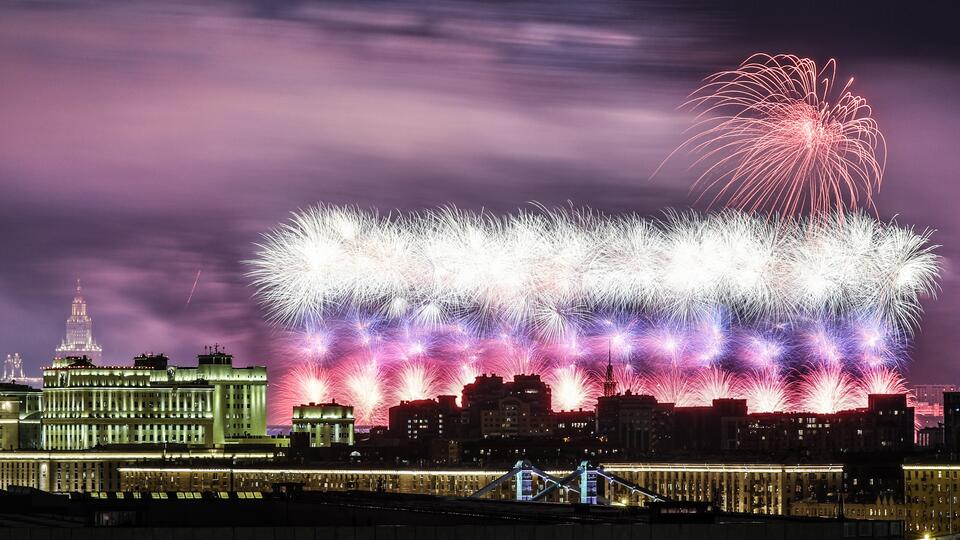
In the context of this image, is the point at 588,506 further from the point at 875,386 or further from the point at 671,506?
the point at 875,386

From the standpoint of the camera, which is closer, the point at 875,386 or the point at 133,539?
the point at 133,539

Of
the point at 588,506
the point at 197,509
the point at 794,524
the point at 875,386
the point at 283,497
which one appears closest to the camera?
the point at 794,524

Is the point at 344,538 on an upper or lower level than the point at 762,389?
lower

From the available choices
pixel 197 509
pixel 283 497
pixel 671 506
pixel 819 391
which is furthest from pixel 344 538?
pixel 819 391

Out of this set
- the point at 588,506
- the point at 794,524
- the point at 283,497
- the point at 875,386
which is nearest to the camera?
the point at 794,524

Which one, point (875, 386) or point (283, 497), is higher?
point (875, 386)

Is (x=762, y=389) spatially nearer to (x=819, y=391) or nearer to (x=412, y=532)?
(x=819, y=391)

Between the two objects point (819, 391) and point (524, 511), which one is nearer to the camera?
point (524, 511)

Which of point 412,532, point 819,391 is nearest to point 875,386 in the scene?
point 819,391

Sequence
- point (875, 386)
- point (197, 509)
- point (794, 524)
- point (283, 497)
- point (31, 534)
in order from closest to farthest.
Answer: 1. point (31, 534)
2. point (794, 524)
3. point (197, 509)
4. point (283, 497)
5. point (875, 386)
